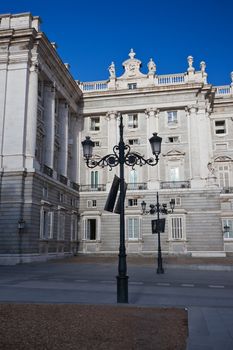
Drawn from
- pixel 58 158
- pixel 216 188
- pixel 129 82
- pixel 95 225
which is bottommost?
pixel 95 225

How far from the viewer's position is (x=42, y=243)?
29.3 m

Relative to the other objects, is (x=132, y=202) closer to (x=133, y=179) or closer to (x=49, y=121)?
(x=133, y=179)

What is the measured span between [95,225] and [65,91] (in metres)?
14.9

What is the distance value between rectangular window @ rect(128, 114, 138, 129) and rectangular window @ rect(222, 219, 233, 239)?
1485 centimetres

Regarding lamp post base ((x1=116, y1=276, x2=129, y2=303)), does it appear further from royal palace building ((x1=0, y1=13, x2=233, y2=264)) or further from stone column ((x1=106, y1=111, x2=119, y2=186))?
stone column ((x1=106, y1=111, x2=119, y2=186))

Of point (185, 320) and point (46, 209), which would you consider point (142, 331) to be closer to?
point (185, 320)

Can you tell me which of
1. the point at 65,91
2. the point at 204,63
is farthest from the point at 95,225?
the point at 204,63

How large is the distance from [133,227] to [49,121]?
14042 millimetres

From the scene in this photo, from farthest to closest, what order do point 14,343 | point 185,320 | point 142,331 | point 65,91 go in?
point 65,91 → point 185,320 → point 142,331 → point 14,343

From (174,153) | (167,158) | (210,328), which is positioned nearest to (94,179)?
(167,158)

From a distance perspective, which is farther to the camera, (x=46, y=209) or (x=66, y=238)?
(x=66, y=238)

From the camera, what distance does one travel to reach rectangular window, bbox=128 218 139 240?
124 ft

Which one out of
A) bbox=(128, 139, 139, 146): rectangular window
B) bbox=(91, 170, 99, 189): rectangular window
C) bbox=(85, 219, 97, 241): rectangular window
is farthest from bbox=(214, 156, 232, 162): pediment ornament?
bbox=(85, 219, 97, 241): rectangular window

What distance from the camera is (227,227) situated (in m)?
39.7
